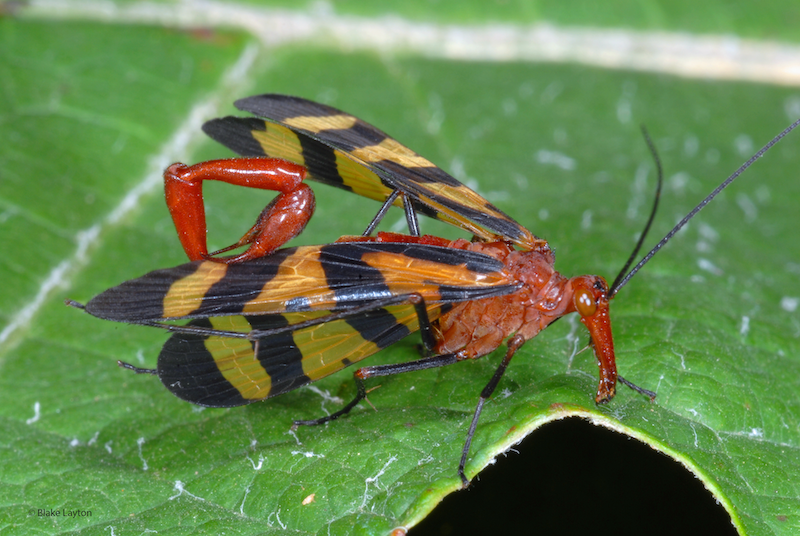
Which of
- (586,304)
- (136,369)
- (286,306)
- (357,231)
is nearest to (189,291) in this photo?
(286,306)

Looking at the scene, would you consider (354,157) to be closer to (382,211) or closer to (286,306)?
(382,211)

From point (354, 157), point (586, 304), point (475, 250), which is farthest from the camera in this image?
point (354, 157)

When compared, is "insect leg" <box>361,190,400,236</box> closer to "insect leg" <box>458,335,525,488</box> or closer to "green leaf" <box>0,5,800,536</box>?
"green leaf" <box>0,5,800,536</box>

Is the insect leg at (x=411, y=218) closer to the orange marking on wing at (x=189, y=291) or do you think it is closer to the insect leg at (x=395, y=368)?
the insect leg at (x=395, y=368)

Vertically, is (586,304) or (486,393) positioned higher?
(586,304)

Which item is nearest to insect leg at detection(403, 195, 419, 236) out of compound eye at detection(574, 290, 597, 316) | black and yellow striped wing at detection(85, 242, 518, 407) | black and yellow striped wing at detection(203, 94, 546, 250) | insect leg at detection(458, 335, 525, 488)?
black and yellow striped wing at detection(203, 94, 546, 250)

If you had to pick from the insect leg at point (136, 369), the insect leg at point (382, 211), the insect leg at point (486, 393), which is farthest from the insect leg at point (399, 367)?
the insect leg at point (136, 369)

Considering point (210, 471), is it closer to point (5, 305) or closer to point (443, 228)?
point (5, 305)
